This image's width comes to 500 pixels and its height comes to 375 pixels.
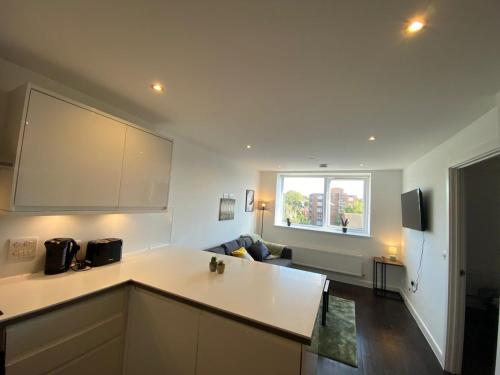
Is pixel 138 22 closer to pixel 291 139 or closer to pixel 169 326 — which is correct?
pixel 169 326

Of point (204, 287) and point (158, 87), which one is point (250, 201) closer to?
point (204, 287)

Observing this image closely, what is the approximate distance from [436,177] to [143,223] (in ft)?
11.6

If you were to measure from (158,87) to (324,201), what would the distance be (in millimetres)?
4417

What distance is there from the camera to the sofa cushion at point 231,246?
147 inches

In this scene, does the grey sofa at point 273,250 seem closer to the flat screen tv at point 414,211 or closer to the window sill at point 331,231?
the window sill at point 331,231

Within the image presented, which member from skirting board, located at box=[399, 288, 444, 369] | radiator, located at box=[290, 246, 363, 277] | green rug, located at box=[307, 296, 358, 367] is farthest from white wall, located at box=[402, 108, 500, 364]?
radiator, located at box=[290, 246, 363, 277]

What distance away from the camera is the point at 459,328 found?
7.02 feet

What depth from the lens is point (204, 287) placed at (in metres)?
1.60

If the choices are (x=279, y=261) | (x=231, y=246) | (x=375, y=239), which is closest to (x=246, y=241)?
(x=231, y=246)

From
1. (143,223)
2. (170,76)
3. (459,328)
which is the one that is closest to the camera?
(170,76)

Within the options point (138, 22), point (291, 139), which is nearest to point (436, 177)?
point (291, 139)

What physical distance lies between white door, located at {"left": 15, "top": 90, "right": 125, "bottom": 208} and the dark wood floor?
265 cm

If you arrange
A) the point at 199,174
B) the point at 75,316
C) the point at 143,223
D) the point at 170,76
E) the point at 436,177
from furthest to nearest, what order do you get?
the point at 199,174 → the point at 436,177 → the point at 143,223 → the point at 170,76 → the point at 75,316

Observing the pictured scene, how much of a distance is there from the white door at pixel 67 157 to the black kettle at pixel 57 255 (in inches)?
14.3
